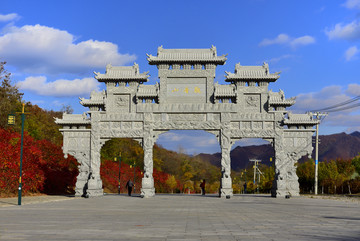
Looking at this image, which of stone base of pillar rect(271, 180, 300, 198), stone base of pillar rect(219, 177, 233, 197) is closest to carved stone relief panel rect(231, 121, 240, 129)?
stone base of pillar rect(219, 177, 233, 197)

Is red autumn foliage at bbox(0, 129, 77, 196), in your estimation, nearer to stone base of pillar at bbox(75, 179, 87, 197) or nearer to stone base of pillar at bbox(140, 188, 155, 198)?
stone base of pillar at bbox(75, 179, 87, 197)

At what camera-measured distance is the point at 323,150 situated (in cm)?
17488

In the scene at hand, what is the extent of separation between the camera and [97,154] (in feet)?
93.2

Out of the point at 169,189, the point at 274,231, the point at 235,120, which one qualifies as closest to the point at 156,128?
the point at 235,120

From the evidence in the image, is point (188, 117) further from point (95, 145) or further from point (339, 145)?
point (339, 145)

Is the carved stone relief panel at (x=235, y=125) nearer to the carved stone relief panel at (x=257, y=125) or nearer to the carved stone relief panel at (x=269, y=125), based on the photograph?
the carved stone relief panel at (x=257, y=125)

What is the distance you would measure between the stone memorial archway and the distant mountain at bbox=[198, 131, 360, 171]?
140108mm

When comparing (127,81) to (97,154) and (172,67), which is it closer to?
(172,67)

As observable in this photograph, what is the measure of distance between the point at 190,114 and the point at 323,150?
16087 centimetres

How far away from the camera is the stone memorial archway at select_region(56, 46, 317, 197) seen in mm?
27969

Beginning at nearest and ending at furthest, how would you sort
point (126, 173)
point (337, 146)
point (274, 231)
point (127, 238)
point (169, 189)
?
point (127, 238), point (274, 231), point (126, 173), point (169, 189), point (337, 146)

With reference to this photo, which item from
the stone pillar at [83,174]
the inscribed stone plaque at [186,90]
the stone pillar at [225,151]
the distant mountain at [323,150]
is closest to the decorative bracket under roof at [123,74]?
the inscribed stone plaque at [186,90]

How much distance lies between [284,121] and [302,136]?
6.01ft

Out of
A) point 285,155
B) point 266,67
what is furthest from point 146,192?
point 266,67
